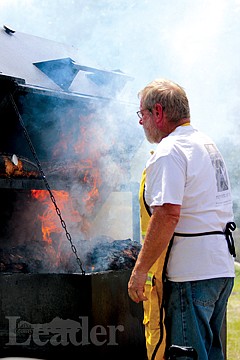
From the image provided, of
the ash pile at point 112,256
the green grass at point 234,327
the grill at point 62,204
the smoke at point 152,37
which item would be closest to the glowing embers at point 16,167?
the grill at point 62,204

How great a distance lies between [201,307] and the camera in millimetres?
2576

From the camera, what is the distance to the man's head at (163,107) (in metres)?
2.69

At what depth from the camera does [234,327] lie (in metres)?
5.12

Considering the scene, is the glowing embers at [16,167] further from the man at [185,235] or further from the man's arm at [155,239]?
the man's arm at [155,239]

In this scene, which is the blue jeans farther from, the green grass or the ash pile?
the green grass

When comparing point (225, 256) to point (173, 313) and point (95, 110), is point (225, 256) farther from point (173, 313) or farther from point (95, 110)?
point (95, 110)

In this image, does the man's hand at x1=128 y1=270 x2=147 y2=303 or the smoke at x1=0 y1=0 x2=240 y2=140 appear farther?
the smoke at x1=0 y1=0 x2=240 y2=140

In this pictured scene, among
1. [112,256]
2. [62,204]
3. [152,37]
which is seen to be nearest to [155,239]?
[112,256]

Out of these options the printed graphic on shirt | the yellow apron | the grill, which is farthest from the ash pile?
the printed graphic on shirt

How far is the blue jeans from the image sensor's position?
2.56 metres

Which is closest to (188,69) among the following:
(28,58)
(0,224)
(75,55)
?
(75,55)

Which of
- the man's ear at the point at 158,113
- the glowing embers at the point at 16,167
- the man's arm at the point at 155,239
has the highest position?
the glowing embers at the point at 16,167

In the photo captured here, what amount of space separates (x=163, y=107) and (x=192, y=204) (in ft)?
1.89

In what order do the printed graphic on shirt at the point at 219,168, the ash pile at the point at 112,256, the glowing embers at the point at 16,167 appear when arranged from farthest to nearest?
the glowing embers at the point at 16,167
the ash pile at the point at 112,256
the printed graphic on shirt at the point at 219,168
